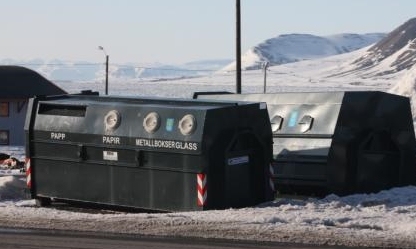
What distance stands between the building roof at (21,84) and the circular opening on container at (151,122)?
3136 centimetres

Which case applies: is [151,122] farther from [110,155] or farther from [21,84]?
[21,84]

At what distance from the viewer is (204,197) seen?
14008mm

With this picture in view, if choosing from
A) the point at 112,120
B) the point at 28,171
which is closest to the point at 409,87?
the point at 28,171

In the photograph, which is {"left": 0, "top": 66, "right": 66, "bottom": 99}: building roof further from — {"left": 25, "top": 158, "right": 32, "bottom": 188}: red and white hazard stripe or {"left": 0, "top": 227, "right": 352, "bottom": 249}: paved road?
{"left": 0, "top": 227, "right": 352, "bottom": 249}: paved road

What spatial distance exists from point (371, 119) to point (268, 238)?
5728mm

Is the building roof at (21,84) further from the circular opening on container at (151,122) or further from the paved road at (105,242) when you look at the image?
the paved road at (105,242)

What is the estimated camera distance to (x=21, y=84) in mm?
46188

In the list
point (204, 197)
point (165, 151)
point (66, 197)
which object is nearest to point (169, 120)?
point (165, 151)

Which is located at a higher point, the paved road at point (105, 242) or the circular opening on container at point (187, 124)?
the circular opening on container at point (187, 124)

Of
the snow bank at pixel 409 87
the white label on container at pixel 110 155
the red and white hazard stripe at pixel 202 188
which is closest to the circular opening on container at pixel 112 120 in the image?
the white label on container at pixel 110 155

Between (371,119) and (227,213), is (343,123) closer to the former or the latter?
(371,119)

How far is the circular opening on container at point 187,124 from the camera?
1406 centimetres

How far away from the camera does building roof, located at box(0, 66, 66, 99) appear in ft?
148

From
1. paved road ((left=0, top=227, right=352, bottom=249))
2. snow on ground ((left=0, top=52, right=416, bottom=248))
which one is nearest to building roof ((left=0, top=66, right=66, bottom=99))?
snow on ground ((left=0, top=52, right=416, bottom=248))
